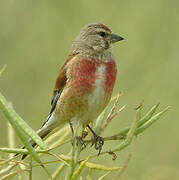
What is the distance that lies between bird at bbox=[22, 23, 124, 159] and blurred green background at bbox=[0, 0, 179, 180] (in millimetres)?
549

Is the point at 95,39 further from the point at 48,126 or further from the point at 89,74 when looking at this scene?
the point at 48,126

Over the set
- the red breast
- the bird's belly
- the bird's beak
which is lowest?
the bird's belly

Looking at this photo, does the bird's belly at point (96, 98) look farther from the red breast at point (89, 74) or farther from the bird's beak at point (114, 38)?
the bird's beak at point (114, 38)

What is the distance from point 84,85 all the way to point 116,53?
4.29 feet

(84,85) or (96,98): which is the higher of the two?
(84,85)

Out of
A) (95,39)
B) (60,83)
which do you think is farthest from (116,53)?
(60,83)

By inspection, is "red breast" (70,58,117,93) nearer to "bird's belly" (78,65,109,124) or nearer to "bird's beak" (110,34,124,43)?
"bird's belly" (78,65,109,124)

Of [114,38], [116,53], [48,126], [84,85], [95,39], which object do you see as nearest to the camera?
[84,85]

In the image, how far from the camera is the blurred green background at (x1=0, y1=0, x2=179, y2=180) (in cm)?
441

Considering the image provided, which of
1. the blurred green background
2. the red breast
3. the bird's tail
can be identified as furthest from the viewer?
the blurred green background

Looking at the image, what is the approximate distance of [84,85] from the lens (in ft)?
12.0

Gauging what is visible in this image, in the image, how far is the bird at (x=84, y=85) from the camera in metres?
3.68

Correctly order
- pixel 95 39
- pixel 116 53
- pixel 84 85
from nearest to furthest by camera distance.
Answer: pixel 84 85 → pixel 95 39 → pixel 116 53

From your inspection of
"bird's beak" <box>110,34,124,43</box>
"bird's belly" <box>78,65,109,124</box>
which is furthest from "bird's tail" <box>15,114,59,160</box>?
"bird's beak" <box>110,34,124,43</box>
